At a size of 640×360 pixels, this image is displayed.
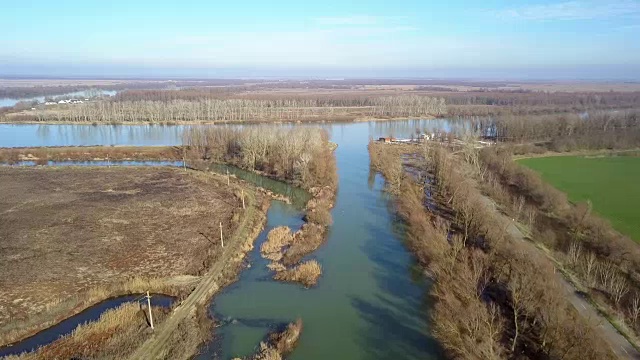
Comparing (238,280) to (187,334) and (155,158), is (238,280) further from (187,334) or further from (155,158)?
(155,158)

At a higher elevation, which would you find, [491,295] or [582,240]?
[582,240]

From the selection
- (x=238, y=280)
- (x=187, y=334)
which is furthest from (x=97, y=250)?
(x=187, y=334)

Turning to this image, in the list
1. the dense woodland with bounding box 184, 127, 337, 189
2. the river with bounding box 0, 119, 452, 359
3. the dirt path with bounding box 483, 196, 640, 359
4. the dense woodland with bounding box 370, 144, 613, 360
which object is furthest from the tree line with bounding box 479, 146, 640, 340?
the dense woodland with bounding box 184, 127, 337, 189

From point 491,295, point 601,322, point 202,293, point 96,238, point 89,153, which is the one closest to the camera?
point 601,322

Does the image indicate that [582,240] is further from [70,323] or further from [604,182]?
[70,323]


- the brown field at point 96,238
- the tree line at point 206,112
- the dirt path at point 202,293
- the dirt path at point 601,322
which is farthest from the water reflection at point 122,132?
the dirt path at point 601,322

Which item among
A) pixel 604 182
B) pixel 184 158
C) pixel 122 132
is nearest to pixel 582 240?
pixel 604 182
